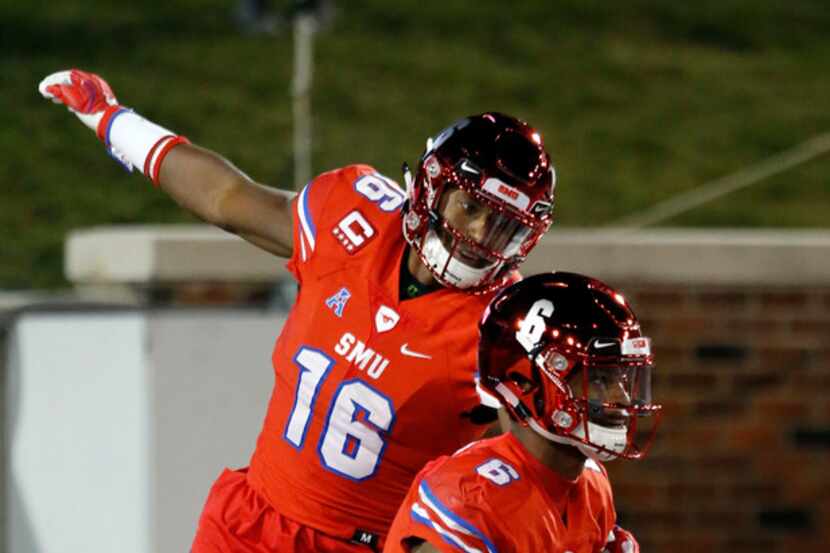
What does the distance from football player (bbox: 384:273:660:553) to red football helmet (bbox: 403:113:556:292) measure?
8.1 inches

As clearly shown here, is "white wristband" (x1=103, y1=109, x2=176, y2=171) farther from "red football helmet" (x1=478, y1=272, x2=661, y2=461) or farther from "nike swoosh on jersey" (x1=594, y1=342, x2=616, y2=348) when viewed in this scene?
"nike swoosh on jersey" (x1=594, y1=342, x2=616, y2=348)

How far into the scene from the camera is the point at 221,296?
6086mm

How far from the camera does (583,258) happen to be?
6.22m

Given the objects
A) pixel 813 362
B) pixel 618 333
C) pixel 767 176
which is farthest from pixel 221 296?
pixel 767 176

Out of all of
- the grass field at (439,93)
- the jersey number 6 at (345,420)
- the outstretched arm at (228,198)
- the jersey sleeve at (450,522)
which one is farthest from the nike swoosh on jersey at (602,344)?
the grass field at (439,93)

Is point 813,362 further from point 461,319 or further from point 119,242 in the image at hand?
point 461,319

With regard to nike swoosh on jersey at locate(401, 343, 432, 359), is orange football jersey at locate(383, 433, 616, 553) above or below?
below

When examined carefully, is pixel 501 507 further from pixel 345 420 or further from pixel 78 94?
pixel 78 94

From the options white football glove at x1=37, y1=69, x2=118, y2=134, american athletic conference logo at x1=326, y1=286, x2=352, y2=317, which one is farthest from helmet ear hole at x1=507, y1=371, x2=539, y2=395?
white football glove at x1=37, y1=69, x2=118, y2=134

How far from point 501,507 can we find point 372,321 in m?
0.71

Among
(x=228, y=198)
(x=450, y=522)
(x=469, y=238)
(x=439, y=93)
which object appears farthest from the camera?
(x=439, y=93)

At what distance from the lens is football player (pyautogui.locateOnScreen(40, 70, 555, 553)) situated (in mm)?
3529

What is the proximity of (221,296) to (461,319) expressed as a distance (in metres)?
2.58

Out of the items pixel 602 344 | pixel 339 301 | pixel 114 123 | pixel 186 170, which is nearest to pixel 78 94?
pixel 114 123
